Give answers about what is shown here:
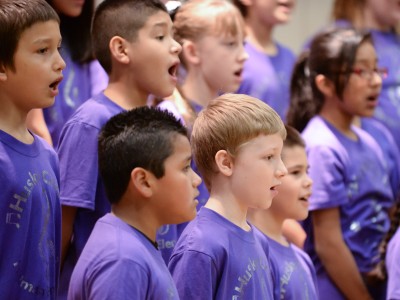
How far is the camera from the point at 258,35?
13.4ft

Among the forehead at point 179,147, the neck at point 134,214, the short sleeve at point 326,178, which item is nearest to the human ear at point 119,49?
the forehead at point 179,147

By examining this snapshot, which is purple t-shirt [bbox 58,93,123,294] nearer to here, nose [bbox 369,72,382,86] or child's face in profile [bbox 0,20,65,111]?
child's face in profile [bbox 0,20,65,111]

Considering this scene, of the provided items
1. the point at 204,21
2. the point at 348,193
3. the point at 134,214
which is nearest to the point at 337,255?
the point at 348,193

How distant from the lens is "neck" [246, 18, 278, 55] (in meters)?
4.06

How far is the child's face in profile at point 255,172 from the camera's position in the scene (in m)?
2.47

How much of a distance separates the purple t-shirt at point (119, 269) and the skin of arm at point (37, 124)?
0.77 metres

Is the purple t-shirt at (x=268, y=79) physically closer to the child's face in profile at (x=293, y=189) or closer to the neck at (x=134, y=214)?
the child's face in profile at (x=293, y=189)

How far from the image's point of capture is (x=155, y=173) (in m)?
2.24

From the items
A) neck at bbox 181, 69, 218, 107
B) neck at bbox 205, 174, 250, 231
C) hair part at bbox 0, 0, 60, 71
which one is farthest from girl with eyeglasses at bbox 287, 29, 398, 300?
hair part at bbox 0, 0, 60, 71

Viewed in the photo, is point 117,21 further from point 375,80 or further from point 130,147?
point 375,80

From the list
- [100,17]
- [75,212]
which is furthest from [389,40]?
[75,212]

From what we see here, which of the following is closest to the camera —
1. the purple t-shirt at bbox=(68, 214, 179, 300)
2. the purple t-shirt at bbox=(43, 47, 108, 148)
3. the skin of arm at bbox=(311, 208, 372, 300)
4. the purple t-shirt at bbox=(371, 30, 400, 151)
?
the purple t-shirt at bbox=(68, 214, 179, 300)

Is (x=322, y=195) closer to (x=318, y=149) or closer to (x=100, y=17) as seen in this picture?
(x=318, y=149)

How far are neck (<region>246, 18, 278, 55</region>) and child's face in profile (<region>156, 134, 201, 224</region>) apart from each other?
1.82 meters
